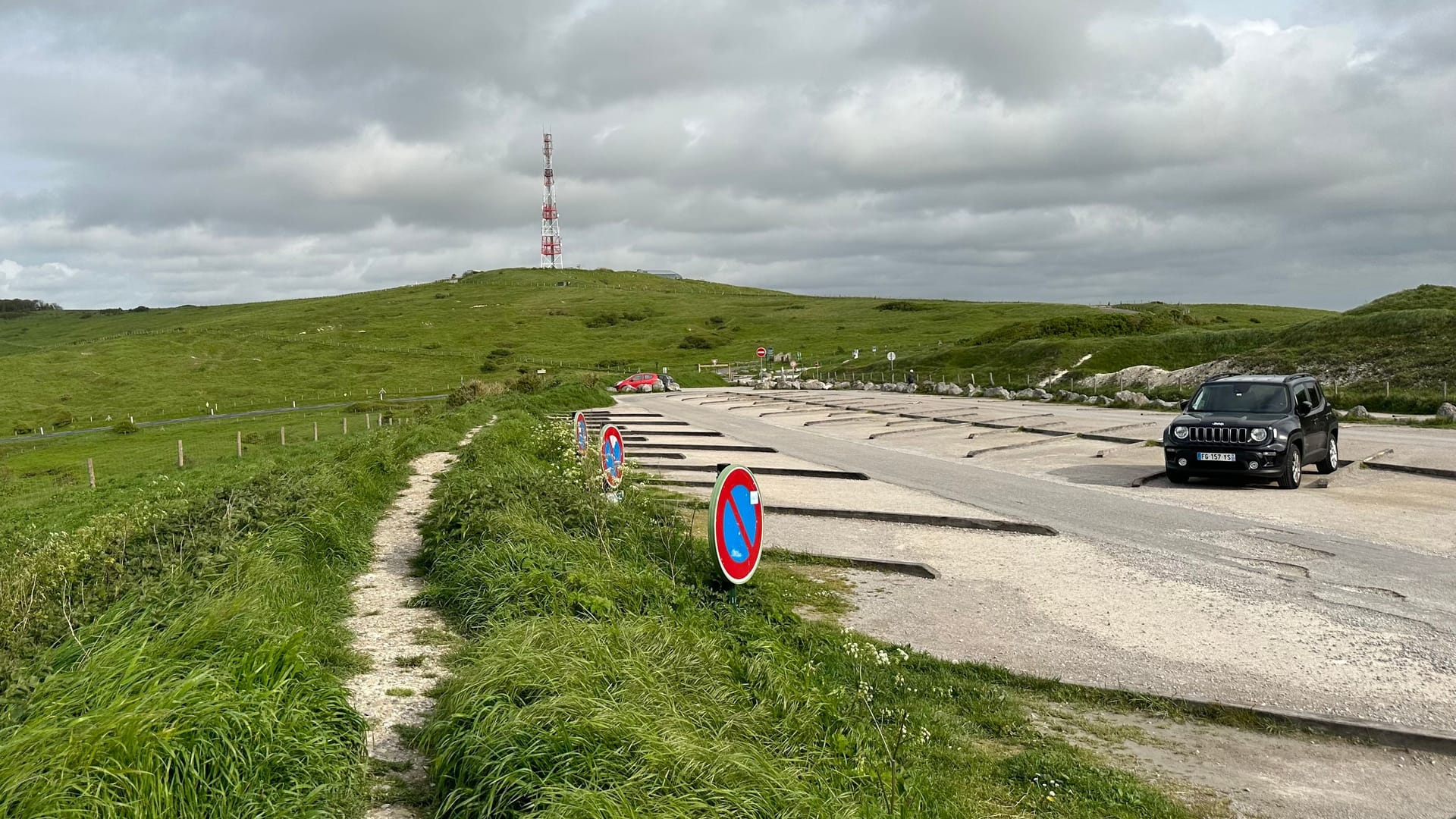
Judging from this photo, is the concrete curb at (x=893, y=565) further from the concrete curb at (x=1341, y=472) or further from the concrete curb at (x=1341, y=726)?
the concrete curb at (x=1341, y=472)

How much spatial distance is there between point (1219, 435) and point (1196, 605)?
8.61 metres

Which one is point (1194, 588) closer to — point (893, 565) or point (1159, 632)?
point (1159, 632)

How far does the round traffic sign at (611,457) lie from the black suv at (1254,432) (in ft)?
35.7

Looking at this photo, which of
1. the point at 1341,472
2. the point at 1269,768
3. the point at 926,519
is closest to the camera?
the point at 1269,768

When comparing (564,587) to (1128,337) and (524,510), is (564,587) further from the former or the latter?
(1128,337)

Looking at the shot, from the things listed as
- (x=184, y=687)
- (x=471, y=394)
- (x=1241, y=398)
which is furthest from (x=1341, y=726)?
(x=471, y=394)

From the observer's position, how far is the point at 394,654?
706 centimetres

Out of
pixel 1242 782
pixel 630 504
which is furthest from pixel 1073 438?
pixel 1242 782

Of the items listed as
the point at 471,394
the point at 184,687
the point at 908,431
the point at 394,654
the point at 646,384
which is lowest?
the point at 394,654

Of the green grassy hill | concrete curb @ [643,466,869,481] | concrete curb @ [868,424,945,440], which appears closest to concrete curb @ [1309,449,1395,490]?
concrete curb @ [643,466,869,481]

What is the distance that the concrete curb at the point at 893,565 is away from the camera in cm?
1060

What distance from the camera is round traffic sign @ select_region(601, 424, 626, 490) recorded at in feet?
37.9

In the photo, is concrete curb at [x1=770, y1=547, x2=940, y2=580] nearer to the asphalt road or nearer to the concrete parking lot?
the concrete parking lot

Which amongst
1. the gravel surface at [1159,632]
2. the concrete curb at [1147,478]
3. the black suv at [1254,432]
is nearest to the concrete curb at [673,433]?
the concrete curb at [1147,478]
